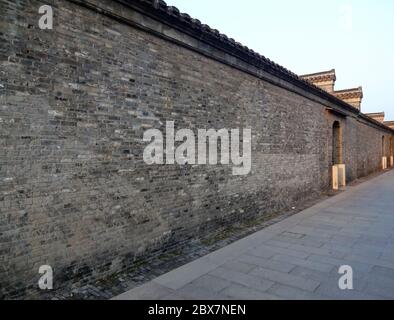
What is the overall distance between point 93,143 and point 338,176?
12994 mm

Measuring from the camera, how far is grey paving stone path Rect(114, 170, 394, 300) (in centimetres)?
365

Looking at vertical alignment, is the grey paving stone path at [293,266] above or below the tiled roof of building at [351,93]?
below

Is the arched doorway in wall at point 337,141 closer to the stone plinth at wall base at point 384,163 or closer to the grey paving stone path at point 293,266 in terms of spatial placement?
the grey paving stone path at point 293,266

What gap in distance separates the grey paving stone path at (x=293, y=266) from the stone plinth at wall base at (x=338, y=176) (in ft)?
20.8

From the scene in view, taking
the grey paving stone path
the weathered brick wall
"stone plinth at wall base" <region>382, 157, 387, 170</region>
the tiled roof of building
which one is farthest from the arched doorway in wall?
"stone plinth at wall base" <region>382, 157, 387, 170</region>

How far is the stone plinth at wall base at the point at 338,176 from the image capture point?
13.4 meters

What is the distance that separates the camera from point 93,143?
392cm

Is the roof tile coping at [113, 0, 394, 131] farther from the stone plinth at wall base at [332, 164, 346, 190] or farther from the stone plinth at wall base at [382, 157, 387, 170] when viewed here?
the stone plinth at wall base at [382, 157, 387, 170]

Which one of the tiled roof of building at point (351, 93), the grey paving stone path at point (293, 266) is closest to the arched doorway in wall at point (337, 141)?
the grey paving stone path at point (293, 266)

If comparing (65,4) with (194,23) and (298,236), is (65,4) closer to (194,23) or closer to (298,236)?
(194,23)

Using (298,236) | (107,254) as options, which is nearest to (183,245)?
(107,254)

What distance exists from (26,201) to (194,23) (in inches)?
158

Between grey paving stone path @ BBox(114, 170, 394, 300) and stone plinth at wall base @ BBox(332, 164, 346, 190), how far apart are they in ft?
20.8

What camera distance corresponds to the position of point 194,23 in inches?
208
